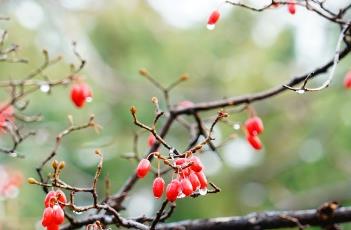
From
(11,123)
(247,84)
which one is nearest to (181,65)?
(247,84)

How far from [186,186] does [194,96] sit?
18.9ft

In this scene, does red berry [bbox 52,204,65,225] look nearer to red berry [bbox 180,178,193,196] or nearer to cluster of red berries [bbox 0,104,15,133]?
red berry [bbox 180,178,193,196]

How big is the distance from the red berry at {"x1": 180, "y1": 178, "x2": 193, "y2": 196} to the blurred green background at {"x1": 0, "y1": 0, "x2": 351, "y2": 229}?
14.6ft

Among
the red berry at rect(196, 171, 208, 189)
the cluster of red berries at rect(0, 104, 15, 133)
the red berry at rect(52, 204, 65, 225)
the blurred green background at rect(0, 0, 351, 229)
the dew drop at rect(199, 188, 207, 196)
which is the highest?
the blurred green background at rect(0, 0, 351, 229)

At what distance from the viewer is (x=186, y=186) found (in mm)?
1592

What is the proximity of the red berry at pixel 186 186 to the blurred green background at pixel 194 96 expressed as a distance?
14.6 feet

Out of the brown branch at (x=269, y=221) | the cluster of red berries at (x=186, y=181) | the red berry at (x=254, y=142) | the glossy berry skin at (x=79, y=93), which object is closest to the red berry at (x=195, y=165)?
the cluster of red berries at (x=186, y=181)

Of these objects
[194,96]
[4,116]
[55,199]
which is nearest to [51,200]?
[55,199]

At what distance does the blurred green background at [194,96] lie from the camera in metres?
6.65

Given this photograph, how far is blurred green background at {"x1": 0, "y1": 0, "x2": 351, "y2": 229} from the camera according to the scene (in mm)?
6648

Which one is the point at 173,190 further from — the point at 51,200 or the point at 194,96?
the point at 194,96

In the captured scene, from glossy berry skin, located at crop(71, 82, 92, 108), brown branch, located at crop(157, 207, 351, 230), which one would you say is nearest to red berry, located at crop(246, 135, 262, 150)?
brown branch, located at crop(157, 207, 351, 230)

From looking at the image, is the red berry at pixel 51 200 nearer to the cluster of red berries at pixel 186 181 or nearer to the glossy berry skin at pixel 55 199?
the glossy berry skin at pixel 55 199

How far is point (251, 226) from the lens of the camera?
2.20 metres
